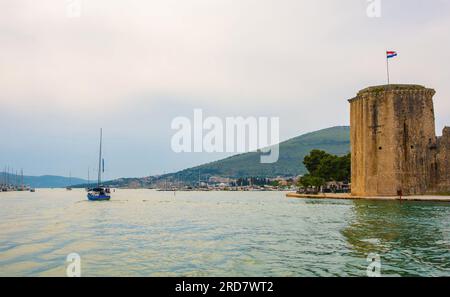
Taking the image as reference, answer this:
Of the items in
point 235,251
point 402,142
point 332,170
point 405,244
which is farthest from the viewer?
point 332,170

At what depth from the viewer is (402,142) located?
5100 centimetres

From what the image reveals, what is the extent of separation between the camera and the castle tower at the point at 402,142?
5072 cm

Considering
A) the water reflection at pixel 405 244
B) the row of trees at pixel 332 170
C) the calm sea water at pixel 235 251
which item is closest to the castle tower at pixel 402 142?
the row of trees at pixel 332 170

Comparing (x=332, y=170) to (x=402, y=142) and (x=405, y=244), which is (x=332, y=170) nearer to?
(x=402, y=142)

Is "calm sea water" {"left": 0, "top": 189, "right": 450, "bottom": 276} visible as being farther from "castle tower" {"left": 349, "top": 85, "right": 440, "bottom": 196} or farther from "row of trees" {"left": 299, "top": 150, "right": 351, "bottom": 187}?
"row of trees" {"left": 299, "top": 150, "right": 351, "bottom": 187}

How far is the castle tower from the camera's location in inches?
1997

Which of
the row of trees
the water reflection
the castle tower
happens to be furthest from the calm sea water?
the row of trees

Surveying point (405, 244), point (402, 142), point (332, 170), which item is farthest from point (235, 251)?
point (332, 170)

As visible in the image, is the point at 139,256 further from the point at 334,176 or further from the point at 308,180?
the point at 334,176

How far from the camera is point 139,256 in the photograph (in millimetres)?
13094

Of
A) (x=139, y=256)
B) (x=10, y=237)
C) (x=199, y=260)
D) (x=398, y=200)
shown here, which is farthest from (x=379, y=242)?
(x=398, y=200)

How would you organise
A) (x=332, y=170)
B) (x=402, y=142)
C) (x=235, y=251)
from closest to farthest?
(x=235, y=251) → (x=402, y=142) → (x=332, y=170)
